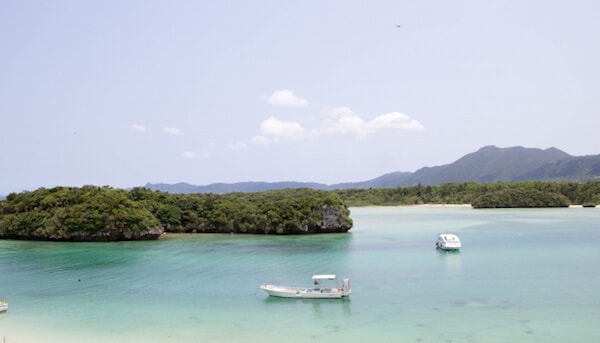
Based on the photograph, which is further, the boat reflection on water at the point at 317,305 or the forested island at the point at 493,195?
the forested island at the point at 493,195

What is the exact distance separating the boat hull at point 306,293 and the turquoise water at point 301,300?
412mm

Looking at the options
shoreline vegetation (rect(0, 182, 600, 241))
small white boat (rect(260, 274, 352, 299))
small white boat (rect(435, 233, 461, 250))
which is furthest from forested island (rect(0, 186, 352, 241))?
small white boat (rect(260, 274, 352, 299))

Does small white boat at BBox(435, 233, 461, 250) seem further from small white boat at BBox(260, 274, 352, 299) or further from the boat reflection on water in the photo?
the boat reflection on water

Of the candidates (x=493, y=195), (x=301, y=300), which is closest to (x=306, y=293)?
(x=301, y=300)

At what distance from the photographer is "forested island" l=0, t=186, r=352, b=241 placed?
59.6 m

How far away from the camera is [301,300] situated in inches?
1113

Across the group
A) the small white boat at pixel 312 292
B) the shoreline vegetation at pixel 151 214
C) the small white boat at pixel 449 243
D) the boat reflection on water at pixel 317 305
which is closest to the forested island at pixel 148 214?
the shoreline vegetation at pixel 151 214

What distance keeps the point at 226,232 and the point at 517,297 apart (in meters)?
45.9

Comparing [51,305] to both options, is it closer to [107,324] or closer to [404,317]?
[107,324]

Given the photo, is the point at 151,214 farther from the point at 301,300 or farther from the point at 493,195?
the point at 493,195

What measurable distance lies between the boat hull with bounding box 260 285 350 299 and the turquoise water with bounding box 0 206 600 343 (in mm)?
412

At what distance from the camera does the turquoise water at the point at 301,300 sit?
22328 millimetres

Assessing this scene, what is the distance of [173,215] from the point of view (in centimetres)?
6906

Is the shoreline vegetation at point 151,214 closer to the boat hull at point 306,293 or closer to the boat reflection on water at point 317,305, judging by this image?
the boat hull at point 306,293
